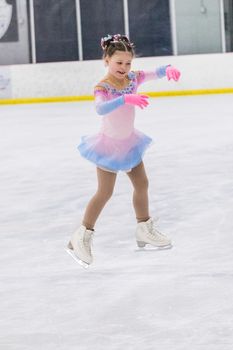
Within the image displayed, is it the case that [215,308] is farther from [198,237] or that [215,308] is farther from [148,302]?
[198,237]

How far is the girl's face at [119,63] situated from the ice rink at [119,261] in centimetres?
89

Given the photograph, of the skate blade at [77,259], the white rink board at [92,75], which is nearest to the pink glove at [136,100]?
the skate blade at [77,259]

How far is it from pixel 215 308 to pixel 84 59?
54.4ft

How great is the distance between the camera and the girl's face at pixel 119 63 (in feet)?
14.4

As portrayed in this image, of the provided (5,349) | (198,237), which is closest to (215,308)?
(5,349)

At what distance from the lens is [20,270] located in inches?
186

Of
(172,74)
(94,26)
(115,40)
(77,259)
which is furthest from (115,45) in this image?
(94,26)

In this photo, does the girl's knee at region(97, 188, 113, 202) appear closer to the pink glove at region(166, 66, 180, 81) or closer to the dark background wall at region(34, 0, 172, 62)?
the pink glove at region(166, 66, 180, 81)

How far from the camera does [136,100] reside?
4.10 metres

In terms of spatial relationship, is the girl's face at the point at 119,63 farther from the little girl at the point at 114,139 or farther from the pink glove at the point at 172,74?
the pink glove at the point at 172,74

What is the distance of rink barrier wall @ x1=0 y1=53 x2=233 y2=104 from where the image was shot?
18.5 meters

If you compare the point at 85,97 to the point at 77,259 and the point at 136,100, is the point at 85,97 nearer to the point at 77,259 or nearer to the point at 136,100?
the point at 77,259

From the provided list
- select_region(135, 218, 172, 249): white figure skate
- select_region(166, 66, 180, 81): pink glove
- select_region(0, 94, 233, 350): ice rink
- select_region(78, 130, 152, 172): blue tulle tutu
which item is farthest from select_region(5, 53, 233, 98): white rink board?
select_region(78, 130, 152, 172): blue tulle tutu

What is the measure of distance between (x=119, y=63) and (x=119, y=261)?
0.98m
